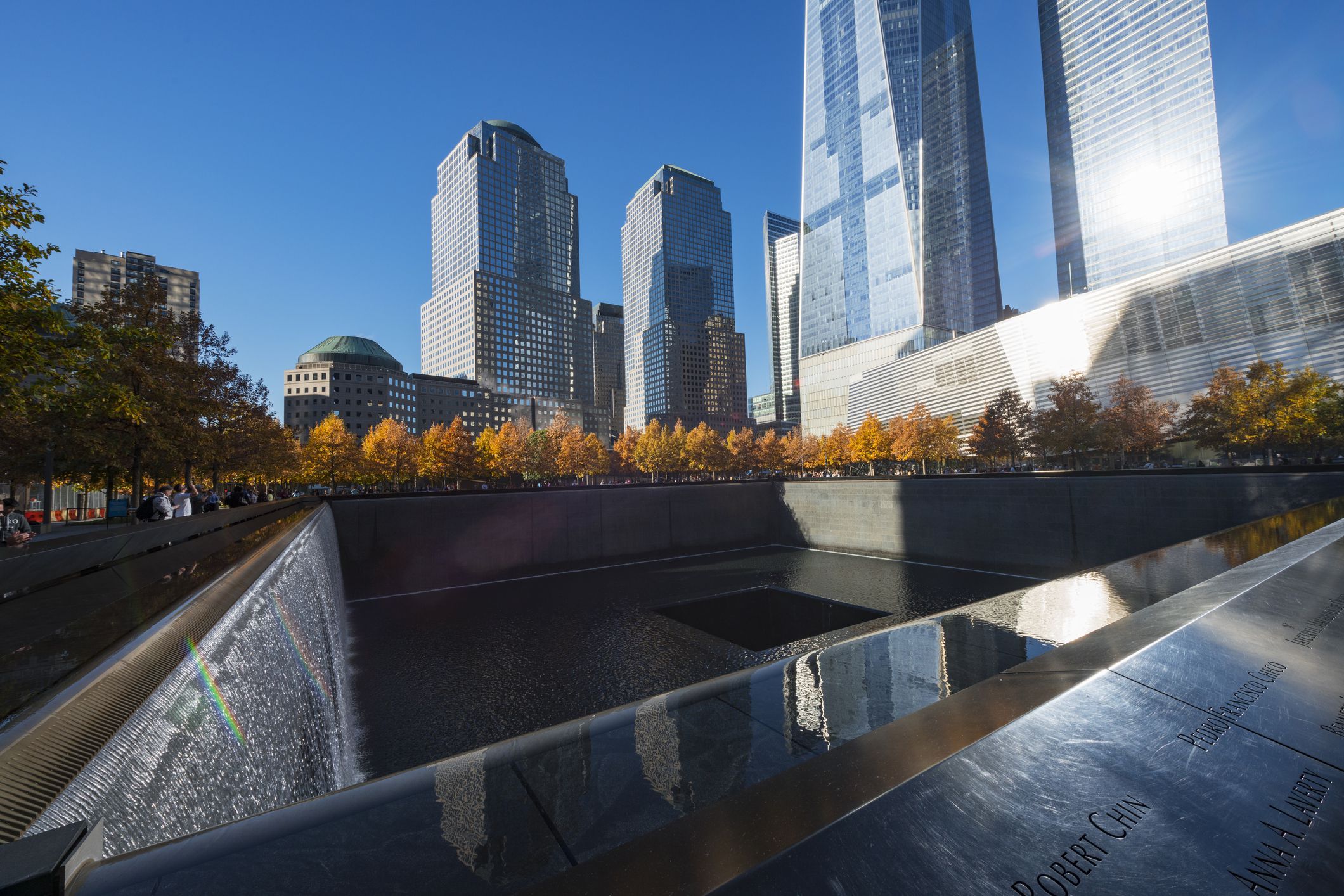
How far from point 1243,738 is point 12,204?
16834 mm

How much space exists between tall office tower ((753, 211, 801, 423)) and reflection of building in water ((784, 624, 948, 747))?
521ft

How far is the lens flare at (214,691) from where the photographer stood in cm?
279

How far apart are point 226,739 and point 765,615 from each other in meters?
17.8

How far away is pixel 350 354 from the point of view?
112m

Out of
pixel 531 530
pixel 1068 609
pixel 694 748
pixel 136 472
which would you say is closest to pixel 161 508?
pixel 136 472

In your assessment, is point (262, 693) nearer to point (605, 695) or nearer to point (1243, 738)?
point (1243, 738)

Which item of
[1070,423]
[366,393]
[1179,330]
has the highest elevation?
[366,393]

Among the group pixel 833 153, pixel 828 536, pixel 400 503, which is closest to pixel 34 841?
pixel 400 503

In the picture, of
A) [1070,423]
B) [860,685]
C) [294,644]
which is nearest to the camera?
[860,685]

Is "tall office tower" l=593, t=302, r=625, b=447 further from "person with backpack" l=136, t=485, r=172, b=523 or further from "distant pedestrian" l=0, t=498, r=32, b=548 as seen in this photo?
"distant pedestrian" l=0, t=498, r=32, b=548

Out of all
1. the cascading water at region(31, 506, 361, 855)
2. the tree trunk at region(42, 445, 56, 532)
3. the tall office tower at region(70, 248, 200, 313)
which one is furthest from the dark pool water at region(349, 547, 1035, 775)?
the tall office tower at region(70, 248, 200, 313)

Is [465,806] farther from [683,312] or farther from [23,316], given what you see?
[683,312]

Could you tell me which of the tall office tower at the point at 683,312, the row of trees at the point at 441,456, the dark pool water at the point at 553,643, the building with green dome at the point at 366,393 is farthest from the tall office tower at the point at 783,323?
the dark pool water at the point at 553,643

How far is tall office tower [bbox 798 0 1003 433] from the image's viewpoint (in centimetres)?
9444
